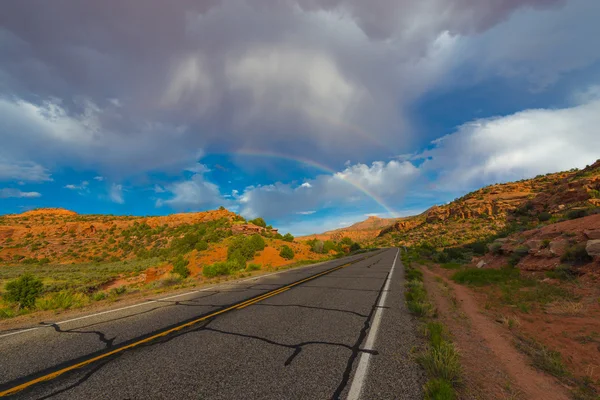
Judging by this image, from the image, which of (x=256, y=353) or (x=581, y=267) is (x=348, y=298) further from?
(x=581, y=267)

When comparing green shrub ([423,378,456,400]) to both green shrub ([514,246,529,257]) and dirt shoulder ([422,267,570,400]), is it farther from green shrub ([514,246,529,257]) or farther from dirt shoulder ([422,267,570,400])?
green shrub ([514,246,529,257])

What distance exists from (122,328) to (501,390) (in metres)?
7.75

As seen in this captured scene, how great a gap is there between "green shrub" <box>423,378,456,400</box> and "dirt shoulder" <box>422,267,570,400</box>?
339 millimetres

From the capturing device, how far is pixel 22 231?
53500 mm

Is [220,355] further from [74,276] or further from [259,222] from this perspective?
[259,222]

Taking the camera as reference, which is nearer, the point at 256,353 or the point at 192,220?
the point at 256,353

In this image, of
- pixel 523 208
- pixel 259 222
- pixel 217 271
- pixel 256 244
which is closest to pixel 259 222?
pixel 259 222

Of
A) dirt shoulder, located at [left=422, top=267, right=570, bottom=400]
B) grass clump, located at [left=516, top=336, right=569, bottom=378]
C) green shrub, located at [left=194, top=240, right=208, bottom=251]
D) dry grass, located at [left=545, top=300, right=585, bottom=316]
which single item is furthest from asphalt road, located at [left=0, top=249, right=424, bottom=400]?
green shrub, located at [left=194, top=240, right=208, bottom=251]

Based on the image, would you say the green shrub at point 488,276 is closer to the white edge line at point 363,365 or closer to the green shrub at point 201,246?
the white edge line at point 363,365

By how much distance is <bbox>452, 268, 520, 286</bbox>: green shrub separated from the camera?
12296 millimetres

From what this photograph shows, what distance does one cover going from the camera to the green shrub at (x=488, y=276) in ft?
40.3

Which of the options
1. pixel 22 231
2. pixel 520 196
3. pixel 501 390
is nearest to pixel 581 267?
pixel 501 390

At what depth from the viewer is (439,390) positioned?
3.13 meters

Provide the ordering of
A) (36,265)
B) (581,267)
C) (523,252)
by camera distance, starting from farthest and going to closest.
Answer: (36,265) < (523,252) < (581,267)
